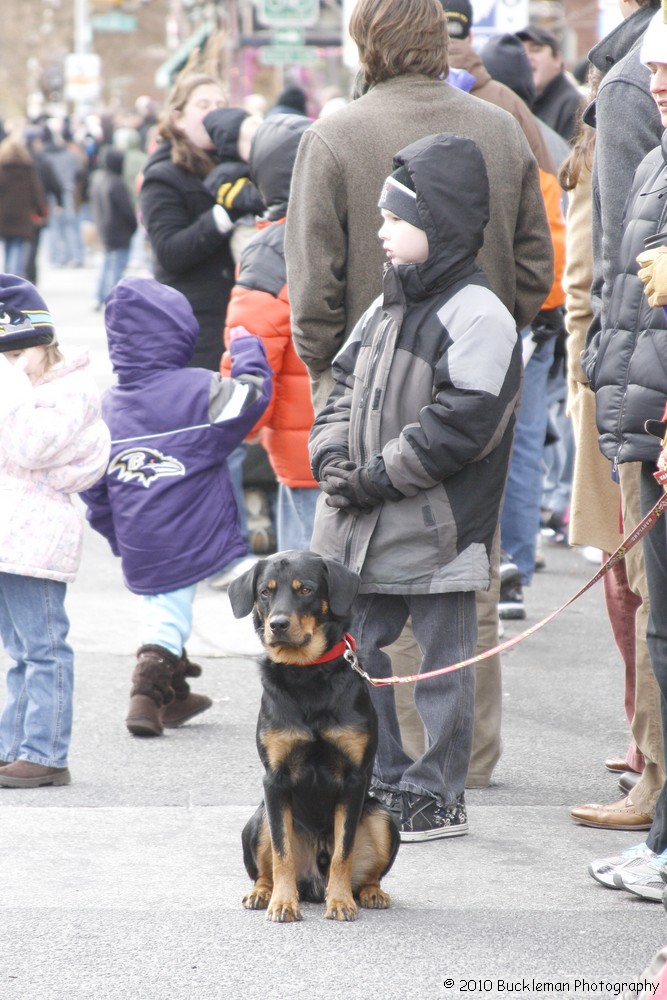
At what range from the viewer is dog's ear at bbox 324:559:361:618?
4105 mm

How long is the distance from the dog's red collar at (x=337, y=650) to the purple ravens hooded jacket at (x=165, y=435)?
1954 millimetres

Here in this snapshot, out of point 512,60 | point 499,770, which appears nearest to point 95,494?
point 499,770

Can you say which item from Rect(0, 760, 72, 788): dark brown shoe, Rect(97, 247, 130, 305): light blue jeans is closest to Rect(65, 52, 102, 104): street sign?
Rect(97, 247, 130, 305): light blue jeans

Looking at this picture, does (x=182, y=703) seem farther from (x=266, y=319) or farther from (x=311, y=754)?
(x=311, y=754)

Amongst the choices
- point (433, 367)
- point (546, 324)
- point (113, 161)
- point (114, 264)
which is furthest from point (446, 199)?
point (114, 264)

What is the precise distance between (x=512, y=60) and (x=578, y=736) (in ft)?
10.9

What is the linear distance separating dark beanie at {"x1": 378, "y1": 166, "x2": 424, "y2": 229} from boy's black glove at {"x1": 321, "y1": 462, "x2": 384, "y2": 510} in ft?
2.32

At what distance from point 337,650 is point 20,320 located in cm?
183

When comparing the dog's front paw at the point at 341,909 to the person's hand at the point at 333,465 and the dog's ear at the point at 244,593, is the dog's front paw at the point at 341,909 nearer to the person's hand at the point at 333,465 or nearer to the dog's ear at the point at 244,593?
the dog's ear at the point at 244,593

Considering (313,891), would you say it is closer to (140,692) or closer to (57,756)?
(57,756)

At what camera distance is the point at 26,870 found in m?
4.51

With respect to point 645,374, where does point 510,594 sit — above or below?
below

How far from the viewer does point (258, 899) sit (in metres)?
4.14

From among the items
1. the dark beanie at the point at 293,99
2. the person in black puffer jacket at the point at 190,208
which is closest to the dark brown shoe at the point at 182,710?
the person in black puffer jacket at the point at 190,208
